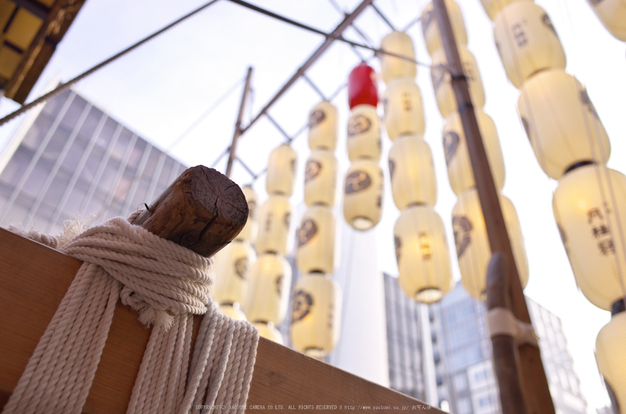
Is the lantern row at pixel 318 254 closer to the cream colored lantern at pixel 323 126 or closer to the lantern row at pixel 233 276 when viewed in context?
the cream colored lantern at pixel 323 126

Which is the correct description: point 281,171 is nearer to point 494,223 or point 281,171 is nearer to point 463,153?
point 463,153

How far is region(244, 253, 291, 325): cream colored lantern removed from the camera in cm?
396

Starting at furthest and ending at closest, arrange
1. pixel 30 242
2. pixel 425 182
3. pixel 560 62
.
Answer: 1. pixel 425 182
2. pixel 560 62
3. pixel 30 242

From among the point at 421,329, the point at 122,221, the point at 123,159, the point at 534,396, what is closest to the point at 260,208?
the point at 534,396

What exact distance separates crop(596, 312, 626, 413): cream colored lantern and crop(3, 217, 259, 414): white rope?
2.32 meters

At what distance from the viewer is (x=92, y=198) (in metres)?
7.81

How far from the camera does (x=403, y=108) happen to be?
3926 millimetres

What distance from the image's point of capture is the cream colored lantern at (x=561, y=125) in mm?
2486

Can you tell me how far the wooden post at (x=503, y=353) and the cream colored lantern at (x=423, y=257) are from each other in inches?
64.8

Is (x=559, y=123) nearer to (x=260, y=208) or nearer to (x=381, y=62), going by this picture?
(x=381, y=62)

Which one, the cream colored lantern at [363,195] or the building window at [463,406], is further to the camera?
the building window at [463,406]

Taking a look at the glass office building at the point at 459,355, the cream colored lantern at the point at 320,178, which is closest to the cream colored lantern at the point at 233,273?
the cream colored lantern at the point at 320,178

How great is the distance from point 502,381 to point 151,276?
3.35ft

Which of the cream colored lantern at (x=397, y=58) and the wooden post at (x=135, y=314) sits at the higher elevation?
the cream colored lantern at (x=397, y=58)
